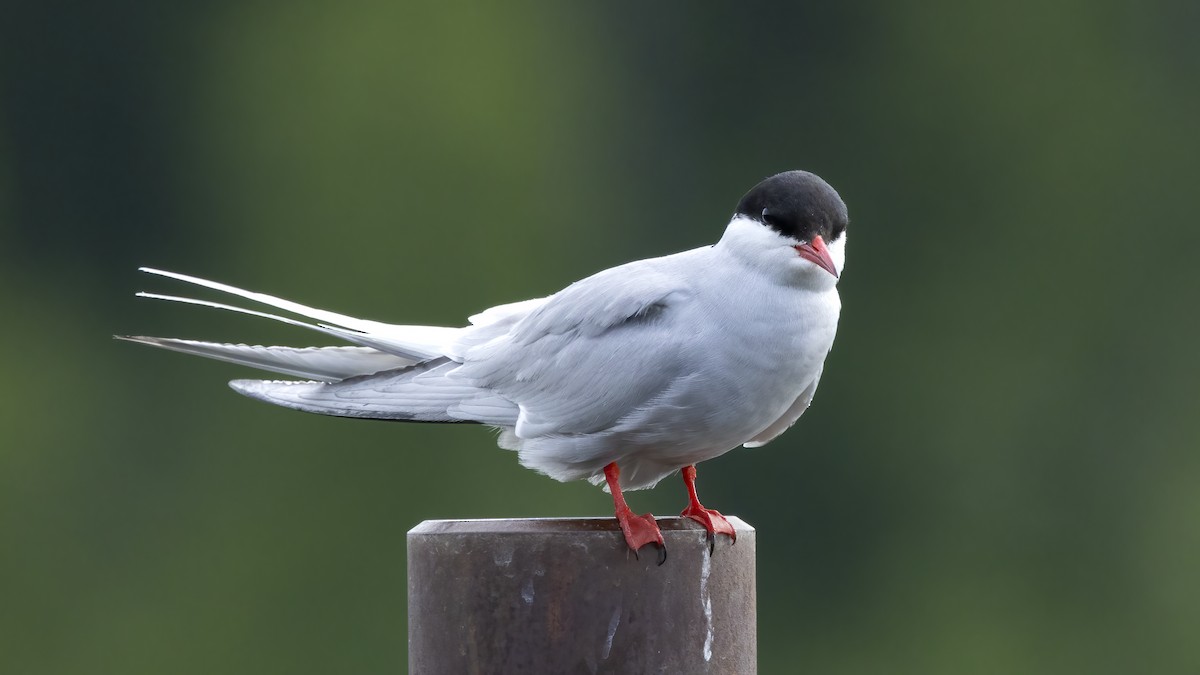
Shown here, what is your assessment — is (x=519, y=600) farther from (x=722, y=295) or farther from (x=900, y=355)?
(x=900, y=355)

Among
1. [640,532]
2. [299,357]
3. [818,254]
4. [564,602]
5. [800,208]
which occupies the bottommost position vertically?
[564,602]

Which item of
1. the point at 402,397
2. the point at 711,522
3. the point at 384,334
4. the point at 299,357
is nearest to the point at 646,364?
the point at 711,522

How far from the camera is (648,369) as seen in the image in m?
5.18

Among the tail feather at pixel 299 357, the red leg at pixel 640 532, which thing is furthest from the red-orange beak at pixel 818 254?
the tail feather at pixel 299 357

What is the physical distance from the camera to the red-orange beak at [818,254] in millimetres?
5102

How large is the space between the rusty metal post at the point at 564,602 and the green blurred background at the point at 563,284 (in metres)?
8.61

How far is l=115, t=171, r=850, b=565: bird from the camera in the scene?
5098mm

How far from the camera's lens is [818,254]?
16.8 ft

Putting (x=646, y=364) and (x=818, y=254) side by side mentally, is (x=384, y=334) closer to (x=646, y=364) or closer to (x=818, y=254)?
(x=646, y=364)

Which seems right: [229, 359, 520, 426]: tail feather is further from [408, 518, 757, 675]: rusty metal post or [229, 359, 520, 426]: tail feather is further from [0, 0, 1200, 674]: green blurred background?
[0, 0, 1200, 674]: green blurred background

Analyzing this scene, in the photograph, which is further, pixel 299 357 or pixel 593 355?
pixel 299 357

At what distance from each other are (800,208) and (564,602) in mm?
1217

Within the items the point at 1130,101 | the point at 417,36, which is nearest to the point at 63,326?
the point at 417,36

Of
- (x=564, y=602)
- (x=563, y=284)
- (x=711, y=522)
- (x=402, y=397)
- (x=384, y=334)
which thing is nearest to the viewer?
(x=564, y=602)
